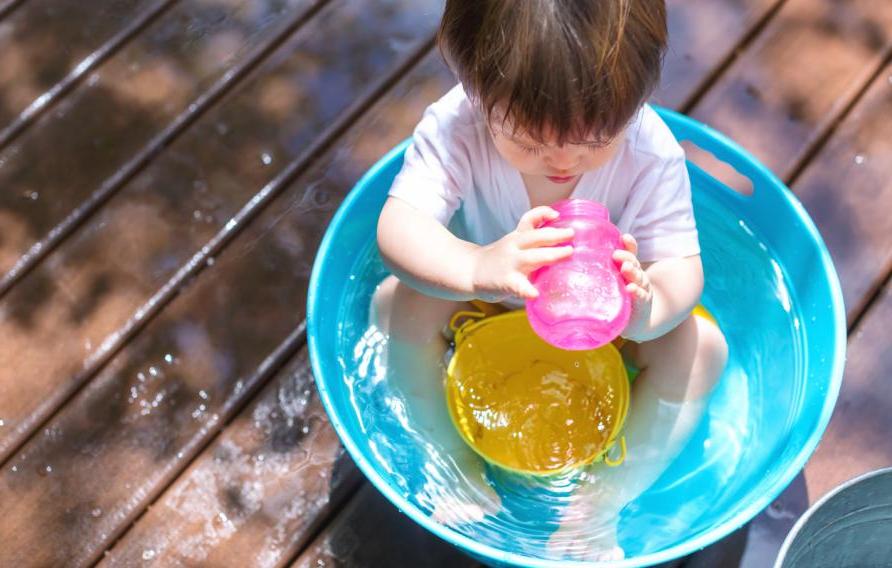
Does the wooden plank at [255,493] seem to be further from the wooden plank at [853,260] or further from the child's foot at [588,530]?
the wooden plank at [853,260]

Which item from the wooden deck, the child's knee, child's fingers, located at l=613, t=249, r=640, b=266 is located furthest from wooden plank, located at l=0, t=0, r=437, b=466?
child's fingers, located at l=613, t=249, r=640, b=266

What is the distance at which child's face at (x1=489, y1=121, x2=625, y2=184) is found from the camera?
3.72ft

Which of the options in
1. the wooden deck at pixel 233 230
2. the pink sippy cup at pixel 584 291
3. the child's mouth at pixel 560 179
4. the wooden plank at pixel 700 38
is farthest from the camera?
the wooden plank at pixel 700 38

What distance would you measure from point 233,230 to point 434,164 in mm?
482

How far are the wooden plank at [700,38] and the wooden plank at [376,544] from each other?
0.82 metres

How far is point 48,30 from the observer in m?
1.84

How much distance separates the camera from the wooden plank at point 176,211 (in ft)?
5.31

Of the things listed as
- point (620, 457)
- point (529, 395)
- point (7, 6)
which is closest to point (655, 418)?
point (620, 457)

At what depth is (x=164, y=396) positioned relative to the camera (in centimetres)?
160

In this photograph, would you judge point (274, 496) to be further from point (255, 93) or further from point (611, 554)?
point (255, 93)

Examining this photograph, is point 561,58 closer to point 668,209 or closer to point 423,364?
point 668,209

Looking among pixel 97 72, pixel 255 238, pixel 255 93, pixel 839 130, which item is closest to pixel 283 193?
pixel 255 238

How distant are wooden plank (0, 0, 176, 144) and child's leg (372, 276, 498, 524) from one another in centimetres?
72

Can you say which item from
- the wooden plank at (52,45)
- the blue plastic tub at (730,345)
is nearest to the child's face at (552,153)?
the blue plastic tub at (730,345)
